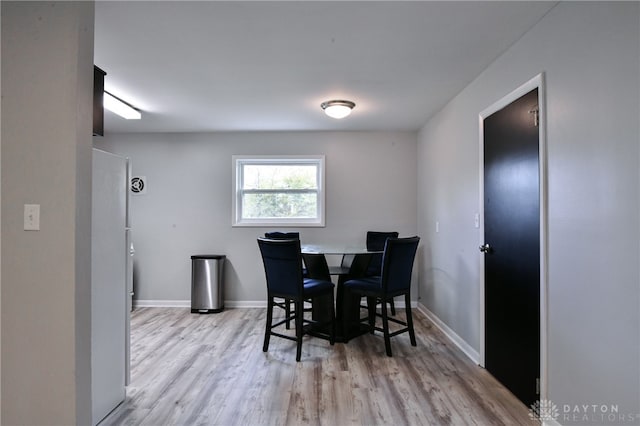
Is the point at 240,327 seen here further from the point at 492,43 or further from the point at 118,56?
the point at 492,43

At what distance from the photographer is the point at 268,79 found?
2.75 metres

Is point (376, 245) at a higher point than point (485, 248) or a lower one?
lower

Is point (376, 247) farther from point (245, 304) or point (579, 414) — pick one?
point (579, 414)

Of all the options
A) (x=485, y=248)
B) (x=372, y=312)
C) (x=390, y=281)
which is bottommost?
(x=372, y=312)

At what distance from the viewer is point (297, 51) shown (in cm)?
228

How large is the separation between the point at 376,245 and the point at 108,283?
9.62 feet

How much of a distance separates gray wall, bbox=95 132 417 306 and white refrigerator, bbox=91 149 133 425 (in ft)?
7.51

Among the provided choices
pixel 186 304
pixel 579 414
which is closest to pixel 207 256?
pixel 186 304

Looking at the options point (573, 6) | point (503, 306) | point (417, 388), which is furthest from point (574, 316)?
point (573, 6)

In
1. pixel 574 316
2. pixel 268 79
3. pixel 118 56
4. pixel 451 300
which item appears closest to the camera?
pixel 574 316

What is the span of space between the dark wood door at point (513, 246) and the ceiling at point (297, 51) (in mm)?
570

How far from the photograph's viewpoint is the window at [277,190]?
455 cm

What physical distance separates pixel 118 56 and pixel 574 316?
126 inches

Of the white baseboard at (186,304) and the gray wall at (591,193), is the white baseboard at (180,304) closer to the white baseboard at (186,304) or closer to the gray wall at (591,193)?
the white baseboard at (186,304)
